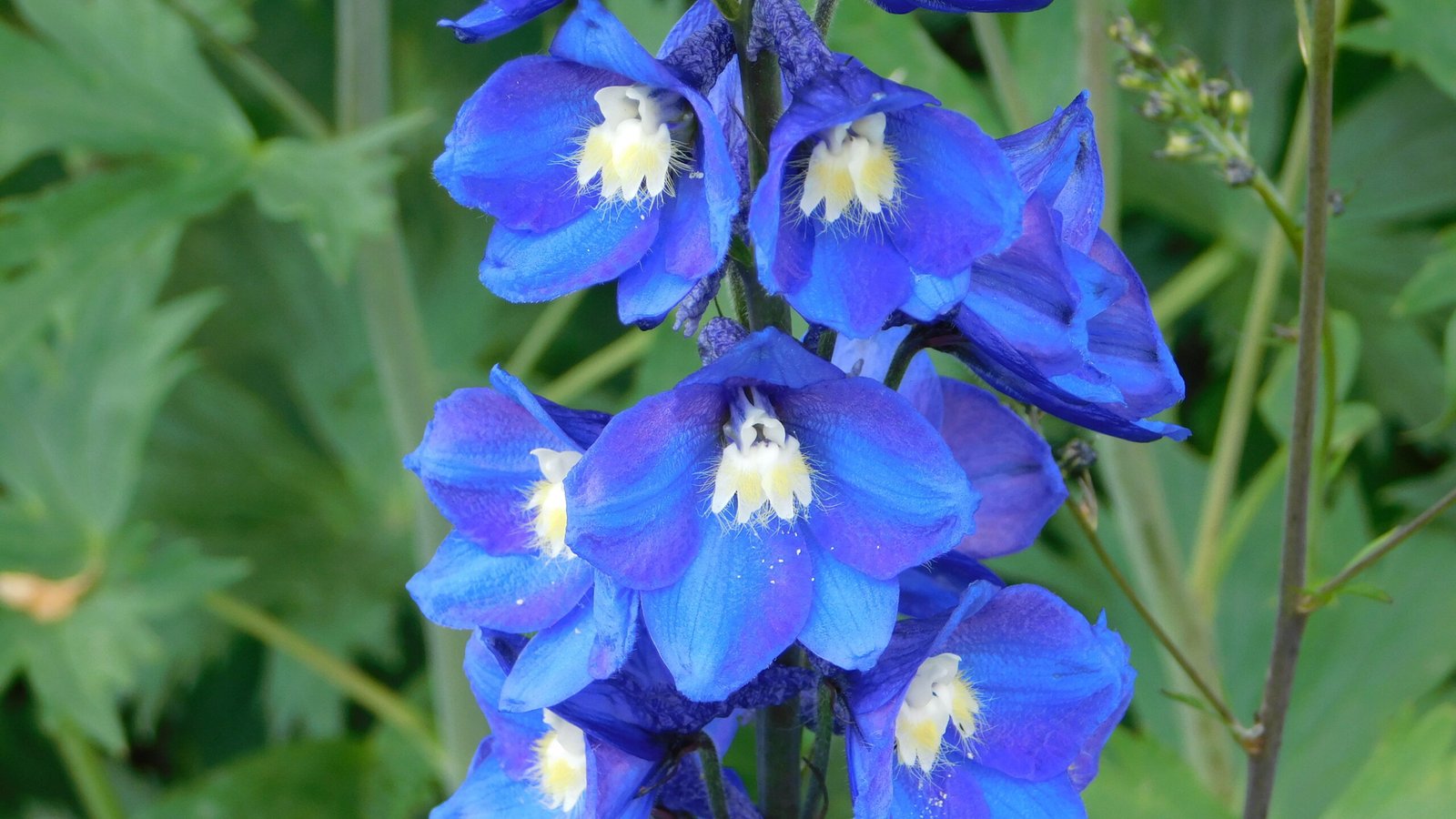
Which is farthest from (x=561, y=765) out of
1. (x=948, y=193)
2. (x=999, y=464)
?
(x=948, y=193)

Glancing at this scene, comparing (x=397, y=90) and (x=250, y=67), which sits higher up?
(x=250, y=67)

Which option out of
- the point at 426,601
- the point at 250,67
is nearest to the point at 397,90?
the point at 250,67

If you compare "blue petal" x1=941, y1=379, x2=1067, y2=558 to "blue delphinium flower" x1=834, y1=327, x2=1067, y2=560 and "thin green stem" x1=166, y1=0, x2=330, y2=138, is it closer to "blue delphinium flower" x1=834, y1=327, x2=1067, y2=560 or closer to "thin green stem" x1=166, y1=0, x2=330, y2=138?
"blue delphinium flower" x1=834, y1=327, x2=1067, y2=560

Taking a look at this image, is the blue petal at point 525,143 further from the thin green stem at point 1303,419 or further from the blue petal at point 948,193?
the thin green stem at point 1303,419

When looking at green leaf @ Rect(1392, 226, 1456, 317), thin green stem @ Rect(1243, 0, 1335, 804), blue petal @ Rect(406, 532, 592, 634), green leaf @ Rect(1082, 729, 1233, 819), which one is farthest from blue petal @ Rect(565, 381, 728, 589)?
green leaf @ Rect(1392, 226, 1456, 317)

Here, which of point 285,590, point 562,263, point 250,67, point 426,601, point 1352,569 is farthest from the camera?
point 285,590

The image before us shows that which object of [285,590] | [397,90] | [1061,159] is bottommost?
[285,590]

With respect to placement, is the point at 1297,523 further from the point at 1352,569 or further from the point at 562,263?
the point at 562,263

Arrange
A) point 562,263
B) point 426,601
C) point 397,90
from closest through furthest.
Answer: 1. point 562,263
2. point 426,601
3. point 397,90
